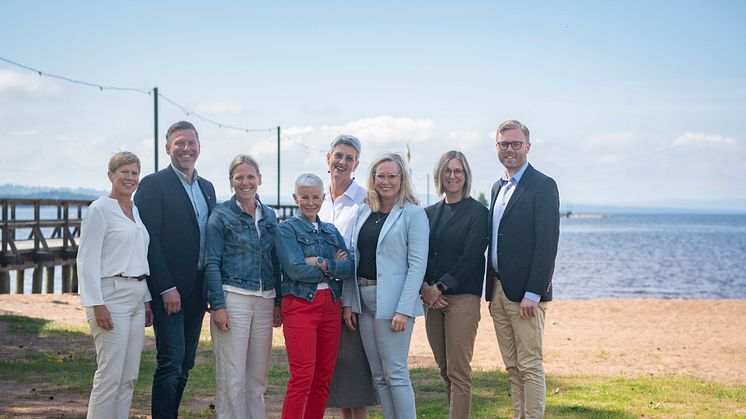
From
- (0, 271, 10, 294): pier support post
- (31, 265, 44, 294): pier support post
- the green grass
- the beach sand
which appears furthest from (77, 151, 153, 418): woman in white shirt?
(31, 265, 44, 294): pier support post

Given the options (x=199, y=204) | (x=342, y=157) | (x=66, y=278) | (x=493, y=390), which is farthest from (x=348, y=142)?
(x=66, y=278)

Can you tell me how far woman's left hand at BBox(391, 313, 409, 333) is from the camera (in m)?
5.26

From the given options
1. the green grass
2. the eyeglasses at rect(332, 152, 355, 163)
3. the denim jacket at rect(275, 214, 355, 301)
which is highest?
the eyeglasses at rect(332, 152, 355, 163)

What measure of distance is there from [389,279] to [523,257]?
0.94m

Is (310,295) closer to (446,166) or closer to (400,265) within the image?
(400,265)

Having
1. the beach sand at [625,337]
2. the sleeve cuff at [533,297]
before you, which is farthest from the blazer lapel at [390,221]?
the beach sand at [625,337]

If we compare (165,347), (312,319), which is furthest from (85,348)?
(312,319)

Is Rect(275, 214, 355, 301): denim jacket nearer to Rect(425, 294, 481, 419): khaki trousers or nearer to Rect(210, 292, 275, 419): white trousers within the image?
Rect(210, 292, 275, 419): white trousers

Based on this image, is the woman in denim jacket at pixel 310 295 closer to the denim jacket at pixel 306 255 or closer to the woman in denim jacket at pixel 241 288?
the denim jacket at pixel 306 255

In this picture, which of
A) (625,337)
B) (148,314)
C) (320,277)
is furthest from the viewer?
(625,337)

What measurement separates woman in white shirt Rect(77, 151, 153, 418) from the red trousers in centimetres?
93

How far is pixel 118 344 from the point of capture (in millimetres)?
→ 5012

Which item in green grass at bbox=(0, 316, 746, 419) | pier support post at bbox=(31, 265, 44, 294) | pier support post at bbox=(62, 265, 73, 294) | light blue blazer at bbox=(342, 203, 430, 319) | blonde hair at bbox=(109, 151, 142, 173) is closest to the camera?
blonde hair at bbox=(109, 151, 142, 173)

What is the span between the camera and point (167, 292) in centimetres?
530
